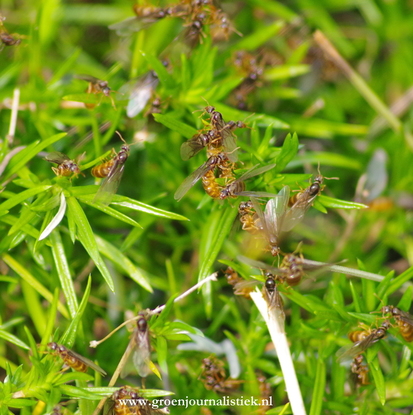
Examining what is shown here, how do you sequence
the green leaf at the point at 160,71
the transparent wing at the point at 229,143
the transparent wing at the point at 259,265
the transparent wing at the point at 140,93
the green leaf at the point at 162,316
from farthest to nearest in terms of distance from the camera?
the transparent wing at the point at 140,93, the green leaf at the point at 160,71, the transparent wing at the point at 229,143, the green leaf at the point at 162,316, the transparent wing at the point at 259,265

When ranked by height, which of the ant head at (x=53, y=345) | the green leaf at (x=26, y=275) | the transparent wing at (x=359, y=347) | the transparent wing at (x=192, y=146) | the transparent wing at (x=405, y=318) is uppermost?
the transparent wing at (x=192, y=146)

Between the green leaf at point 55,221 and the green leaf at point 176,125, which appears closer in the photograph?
the green leaf at point 55,221

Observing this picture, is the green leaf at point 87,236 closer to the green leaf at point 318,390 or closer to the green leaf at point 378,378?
the green leaf at point 318,390

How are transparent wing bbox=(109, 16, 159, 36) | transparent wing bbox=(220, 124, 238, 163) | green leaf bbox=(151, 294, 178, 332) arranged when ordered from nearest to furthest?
green leaf bbox=(151, 294, 178, 332) → transparent wing bbox=(220, 124, 238, 163) → transparent wing bbox=(109, 16, 159, 36)

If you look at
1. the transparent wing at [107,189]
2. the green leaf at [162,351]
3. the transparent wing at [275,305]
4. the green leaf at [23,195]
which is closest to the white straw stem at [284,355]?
the transparent wing at [275,305]

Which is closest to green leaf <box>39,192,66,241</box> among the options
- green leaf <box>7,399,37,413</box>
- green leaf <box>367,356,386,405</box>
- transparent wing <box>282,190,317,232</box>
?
green leaf <box>7,399,37,413</box>

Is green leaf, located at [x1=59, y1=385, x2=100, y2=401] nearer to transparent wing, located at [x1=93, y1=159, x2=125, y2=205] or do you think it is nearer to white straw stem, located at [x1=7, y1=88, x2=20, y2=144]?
transparent wing, located at [x1=93, y1=159, x2=125, y2=205]

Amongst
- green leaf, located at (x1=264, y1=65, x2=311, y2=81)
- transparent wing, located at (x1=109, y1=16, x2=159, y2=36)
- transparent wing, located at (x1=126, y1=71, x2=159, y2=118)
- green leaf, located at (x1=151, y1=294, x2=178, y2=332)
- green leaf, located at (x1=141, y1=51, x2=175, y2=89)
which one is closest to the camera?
green leaf, located at (x1=151, y1=294, x2=178, y2=332)

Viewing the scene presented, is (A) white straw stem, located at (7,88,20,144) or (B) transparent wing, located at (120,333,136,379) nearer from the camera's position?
(B) transparent wing, located at (120,333,136,379)
